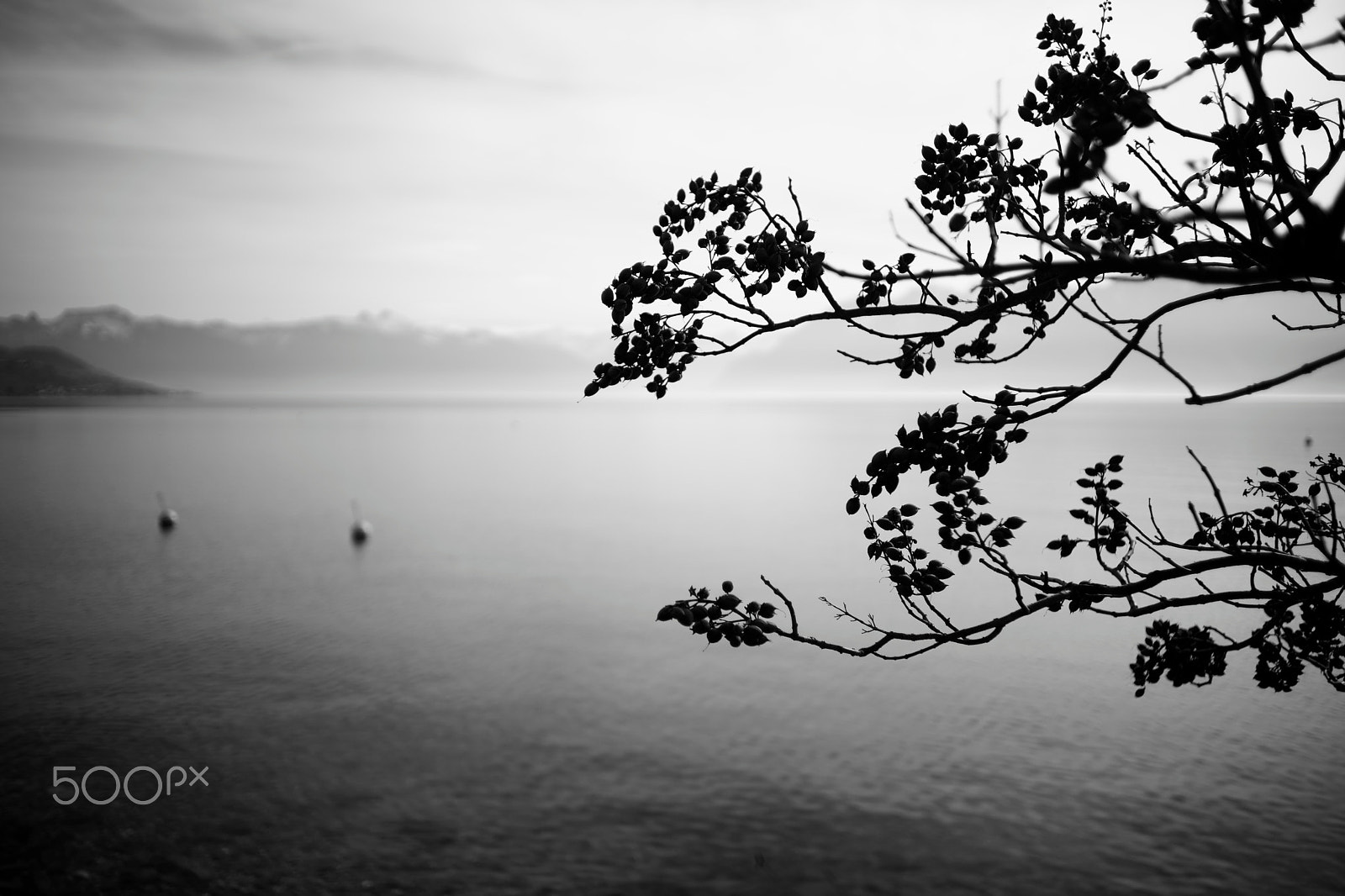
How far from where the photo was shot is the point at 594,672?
3058 cm

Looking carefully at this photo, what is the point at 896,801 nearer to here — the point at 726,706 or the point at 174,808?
the point at 726,706

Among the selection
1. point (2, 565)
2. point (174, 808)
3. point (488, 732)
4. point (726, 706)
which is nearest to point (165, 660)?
point (174, 808)

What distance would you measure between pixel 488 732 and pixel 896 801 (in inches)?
459

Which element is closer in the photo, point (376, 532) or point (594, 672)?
point (594, 672)

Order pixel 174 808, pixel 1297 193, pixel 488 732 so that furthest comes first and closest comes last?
pixel 488 732, pixel 174 808, pixel 1297 193
